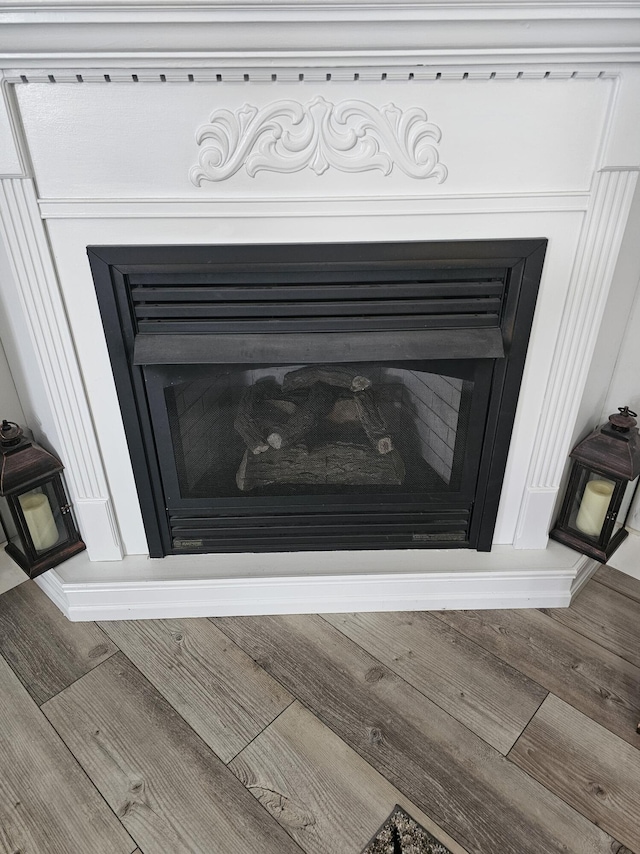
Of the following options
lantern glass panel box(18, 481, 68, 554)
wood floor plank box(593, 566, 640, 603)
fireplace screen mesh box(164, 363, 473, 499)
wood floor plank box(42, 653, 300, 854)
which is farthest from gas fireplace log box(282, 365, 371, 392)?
wood floor plank box(593, 566, 640, 603)

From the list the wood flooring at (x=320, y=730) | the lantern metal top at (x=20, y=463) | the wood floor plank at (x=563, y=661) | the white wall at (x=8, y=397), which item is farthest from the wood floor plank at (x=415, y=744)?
the white wall at (x=8, y=397)

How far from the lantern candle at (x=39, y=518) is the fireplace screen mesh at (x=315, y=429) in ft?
1.21

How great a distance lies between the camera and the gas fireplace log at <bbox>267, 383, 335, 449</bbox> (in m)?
1.43

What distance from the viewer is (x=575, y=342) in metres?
1.30

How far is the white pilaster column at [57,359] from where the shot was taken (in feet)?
3.78

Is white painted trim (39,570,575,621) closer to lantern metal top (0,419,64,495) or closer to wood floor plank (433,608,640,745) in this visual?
wood floor plank (433,608,640,745)

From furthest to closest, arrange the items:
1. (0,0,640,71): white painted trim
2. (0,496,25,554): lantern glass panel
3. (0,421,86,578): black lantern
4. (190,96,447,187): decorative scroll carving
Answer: (0,496,25,554): lantern glass panel < (0,421,86,578): black lantern < (190,96,447,187): decorative scroll carving < (0,0,640,71): white painted trim

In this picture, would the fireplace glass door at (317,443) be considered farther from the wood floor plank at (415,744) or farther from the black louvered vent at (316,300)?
the wood floor plank at (415,744)

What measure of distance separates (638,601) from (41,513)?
1.57 metres

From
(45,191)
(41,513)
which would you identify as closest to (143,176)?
(45,191)

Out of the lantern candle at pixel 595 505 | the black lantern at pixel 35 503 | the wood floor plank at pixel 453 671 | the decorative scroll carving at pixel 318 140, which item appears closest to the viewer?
the decorative scroll carving at pixel 318 140

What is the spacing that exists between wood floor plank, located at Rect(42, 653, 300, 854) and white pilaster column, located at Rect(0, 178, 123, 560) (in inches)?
13.4

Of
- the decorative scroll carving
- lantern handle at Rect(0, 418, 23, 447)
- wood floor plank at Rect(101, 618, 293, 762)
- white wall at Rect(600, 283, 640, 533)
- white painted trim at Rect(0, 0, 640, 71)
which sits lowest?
wood floor plank at Rect(101, 618, 293, 762)

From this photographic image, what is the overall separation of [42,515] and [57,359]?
1.49 feet
